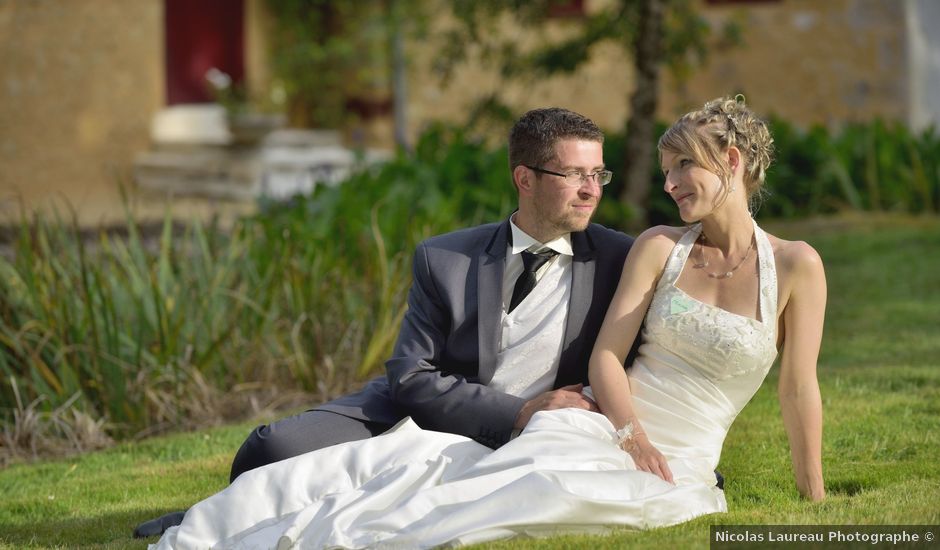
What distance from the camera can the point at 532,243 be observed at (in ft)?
13.1

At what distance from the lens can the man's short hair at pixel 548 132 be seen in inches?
151

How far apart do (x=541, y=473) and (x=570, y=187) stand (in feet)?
3.10

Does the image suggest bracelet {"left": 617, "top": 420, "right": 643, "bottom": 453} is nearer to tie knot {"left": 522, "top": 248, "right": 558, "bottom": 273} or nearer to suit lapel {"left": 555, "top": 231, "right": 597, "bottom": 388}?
suit lapel {"left": 555, "top": 231, "right": 597, "bottom": 388}

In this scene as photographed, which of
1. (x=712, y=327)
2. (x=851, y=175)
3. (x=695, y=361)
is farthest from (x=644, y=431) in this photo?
(x=851, y=175)

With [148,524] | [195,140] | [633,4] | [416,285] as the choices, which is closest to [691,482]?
[416,285]

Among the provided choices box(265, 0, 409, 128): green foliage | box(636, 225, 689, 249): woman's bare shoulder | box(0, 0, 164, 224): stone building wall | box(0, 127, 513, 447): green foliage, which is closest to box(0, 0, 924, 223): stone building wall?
box(0, 0, 164, 224): stone building wall

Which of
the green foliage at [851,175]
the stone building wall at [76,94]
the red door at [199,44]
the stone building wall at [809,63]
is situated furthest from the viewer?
the red door at [199,44]

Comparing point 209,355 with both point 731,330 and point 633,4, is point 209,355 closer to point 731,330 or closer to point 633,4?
point 731,330

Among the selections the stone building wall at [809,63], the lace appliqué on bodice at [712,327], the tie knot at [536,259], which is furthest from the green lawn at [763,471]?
the stone building wall at [809,63]

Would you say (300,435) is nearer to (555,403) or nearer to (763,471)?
(555,403)

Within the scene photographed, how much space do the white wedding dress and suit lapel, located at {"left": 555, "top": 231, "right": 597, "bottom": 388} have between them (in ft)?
0.63

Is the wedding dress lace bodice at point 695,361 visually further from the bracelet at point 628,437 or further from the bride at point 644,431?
the bracelet at point 628,437

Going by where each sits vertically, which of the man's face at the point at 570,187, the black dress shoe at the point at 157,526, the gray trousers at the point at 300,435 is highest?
the man's face at the point at 570,187

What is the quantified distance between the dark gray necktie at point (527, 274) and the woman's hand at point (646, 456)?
593 mm
